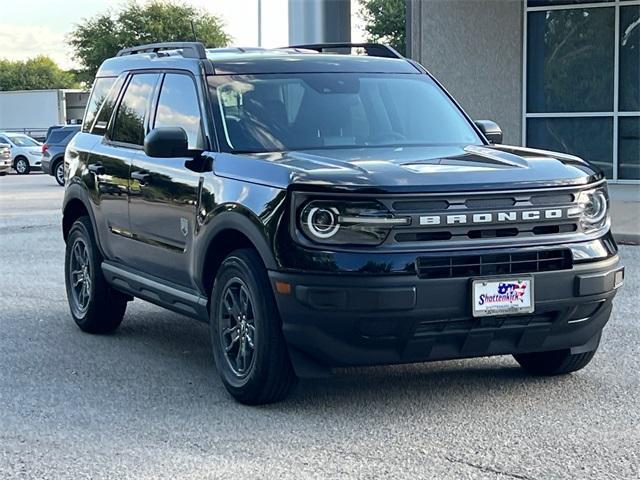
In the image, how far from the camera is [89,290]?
28.2ft

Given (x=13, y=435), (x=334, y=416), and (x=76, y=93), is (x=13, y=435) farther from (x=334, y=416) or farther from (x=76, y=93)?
(x=76, y=93)

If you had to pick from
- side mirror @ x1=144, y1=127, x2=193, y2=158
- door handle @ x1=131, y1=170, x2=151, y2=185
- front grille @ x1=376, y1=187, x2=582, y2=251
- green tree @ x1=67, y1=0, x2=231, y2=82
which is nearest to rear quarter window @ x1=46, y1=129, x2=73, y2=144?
door handle @ x1=131, y1=170, x2=151, y2=185

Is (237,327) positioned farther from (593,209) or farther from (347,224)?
(593,209)

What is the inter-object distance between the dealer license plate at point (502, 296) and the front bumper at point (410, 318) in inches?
1.7

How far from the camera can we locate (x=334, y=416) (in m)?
6.12

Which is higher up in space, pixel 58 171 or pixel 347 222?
pixel 347 222

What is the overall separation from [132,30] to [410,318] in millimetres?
65663

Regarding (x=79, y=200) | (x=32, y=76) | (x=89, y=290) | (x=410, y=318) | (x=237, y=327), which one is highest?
(x=32, y=76)

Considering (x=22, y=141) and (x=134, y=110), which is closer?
(x=134, y=110)

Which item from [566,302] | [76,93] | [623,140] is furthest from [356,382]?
[76,93]

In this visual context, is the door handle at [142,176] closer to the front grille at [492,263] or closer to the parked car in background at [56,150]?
the front grille at [492,263]

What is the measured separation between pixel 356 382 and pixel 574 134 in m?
13.3

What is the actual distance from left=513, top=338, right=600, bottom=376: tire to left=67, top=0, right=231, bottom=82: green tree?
62201 mm

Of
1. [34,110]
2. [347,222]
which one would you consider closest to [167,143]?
[347,222]
